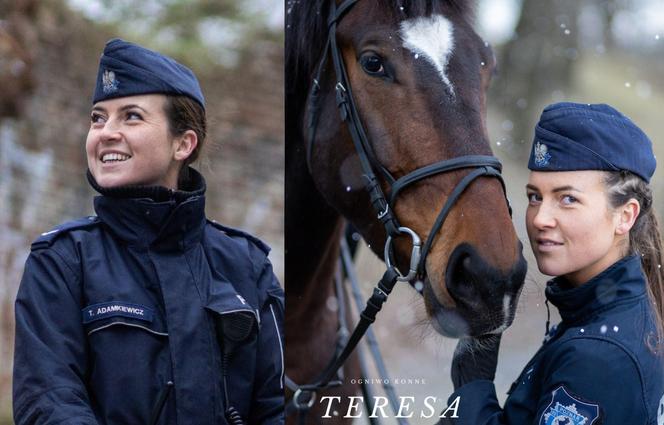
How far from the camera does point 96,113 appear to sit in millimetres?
1822

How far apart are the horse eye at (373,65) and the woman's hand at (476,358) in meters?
0.70

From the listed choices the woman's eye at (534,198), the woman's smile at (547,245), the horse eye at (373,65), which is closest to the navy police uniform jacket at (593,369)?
the woman's smile at (547,245)

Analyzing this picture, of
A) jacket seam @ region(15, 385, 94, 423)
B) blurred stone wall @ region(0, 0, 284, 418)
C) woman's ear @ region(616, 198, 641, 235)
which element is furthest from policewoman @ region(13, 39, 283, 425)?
woman's ear @ region(616, 198, 641, 235)

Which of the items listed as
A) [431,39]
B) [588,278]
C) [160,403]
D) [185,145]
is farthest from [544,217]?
[160,403]

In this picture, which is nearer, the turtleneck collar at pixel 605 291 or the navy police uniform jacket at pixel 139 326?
the navy police uniform jacket at pixel 139 326

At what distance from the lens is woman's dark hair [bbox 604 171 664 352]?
6.10 ft

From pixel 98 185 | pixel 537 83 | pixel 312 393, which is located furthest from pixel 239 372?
pixel 537 83

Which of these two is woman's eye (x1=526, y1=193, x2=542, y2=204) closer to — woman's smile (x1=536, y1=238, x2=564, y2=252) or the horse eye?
woman's smile (x1=536, y1=238, x2=564, y2=252)

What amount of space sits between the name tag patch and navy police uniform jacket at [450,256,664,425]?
0.80 meters

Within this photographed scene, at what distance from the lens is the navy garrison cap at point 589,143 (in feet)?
6.05

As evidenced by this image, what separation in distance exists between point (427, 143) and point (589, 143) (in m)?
0.39

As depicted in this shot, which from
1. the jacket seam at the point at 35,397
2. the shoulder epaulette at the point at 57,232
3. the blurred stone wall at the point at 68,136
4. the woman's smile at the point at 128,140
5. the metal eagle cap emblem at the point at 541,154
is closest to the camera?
the jacket seam at the point at 35,397

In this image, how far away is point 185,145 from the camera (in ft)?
6.09

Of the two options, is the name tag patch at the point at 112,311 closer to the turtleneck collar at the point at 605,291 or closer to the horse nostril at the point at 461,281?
the horse nostril at the point at 461,281
